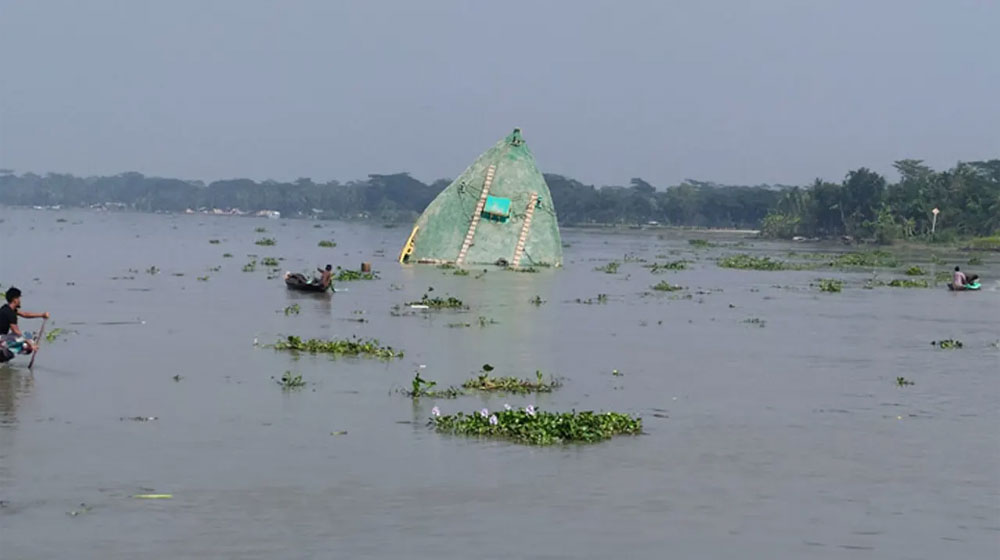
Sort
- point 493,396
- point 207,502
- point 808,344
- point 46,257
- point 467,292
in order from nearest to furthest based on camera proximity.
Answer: point 207,502 → point 493,396 → point 808,344 → point 467,292 → point 46,257

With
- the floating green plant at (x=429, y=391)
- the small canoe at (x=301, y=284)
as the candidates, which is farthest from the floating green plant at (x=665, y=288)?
the floating green plant at (x=429, y=391)

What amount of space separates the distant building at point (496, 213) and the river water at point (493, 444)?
1952 centimetres

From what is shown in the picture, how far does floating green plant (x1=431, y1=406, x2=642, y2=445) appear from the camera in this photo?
631 inches

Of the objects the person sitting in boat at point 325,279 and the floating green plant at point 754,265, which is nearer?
the person sitting in boat at point 325,279

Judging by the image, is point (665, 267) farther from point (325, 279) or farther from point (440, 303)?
point (440, 303)

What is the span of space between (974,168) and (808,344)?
327 feet

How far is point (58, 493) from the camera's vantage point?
12.7 metres

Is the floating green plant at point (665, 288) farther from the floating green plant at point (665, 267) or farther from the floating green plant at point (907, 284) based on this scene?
the floating green plant at point (665, 267)

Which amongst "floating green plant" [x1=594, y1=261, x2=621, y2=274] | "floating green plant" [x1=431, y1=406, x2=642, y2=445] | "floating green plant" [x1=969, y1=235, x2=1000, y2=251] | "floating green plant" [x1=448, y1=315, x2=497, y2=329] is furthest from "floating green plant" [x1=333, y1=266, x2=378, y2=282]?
"floating green plant" [x1=969, y1=235, x2=1000, y2=251]

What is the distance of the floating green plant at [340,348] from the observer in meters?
23.8

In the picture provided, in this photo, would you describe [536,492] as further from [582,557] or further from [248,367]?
[248,367]

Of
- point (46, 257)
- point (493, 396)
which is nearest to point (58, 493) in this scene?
point (493, 396)

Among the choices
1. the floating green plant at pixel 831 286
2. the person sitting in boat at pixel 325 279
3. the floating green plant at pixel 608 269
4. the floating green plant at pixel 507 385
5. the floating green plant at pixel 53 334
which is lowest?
the floating green plant at pixel 608 269

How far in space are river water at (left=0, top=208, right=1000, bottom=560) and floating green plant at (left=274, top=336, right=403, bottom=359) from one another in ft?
1.86
